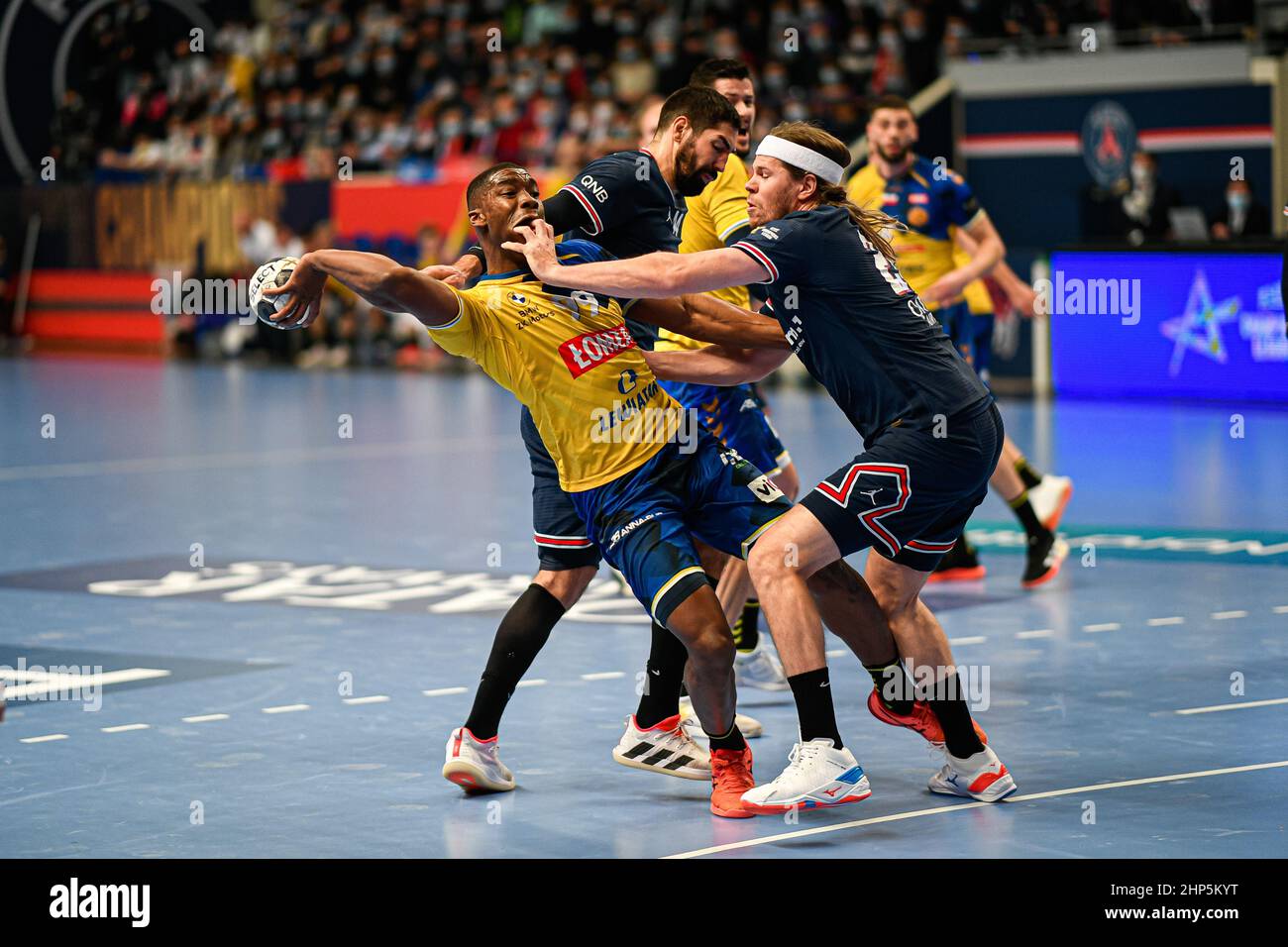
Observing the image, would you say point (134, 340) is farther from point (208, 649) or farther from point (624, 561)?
point (624, 561)

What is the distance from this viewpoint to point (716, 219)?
823 cm

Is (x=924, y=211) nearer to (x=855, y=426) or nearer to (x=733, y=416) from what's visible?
(x=733, y=416)

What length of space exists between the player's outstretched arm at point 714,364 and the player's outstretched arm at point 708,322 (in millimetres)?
41

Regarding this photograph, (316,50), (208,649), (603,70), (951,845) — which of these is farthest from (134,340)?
(951,845)

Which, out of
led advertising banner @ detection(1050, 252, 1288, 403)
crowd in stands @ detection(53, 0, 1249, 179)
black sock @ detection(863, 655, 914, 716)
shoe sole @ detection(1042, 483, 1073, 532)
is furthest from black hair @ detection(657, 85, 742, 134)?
crowd in stands @ detection(53, 0, 1249, 179)

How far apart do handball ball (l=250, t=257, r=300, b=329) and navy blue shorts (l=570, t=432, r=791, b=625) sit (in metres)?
1.24

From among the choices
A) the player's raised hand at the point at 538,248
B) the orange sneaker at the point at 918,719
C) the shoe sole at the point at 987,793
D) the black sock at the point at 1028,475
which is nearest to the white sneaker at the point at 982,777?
the shoe sole at the point at 987,793

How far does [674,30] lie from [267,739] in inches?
884

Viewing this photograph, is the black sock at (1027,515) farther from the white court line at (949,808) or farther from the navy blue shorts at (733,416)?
the white court line at (949,808)

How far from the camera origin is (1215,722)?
754 centimetres

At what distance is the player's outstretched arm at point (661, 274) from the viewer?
6.19 metres

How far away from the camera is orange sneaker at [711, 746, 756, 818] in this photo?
6352 millimetres

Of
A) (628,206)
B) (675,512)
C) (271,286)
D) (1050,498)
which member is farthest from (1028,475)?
(271,286)

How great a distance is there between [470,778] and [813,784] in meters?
1.21
